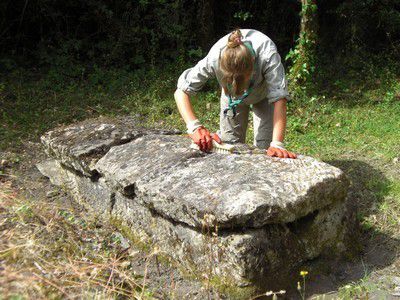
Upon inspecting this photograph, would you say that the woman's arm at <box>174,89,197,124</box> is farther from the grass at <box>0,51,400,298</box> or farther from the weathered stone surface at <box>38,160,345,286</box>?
the grass at <box>0,51,400,298</box>

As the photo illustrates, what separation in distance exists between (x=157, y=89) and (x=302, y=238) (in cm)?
424

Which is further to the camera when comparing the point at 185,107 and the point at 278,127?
the point at 185,107

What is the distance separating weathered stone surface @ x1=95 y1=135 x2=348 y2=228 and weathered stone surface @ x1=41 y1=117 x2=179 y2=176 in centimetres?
30

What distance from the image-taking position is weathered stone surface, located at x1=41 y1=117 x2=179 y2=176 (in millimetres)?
3928

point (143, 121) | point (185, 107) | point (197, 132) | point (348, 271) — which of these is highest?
point (185, 107)

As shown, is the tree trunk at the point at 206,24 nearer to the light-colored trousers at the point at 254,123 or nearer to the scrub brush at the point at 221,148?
the light-colored trousers at the point at 254,123

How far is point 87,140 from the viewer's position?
13.5ft

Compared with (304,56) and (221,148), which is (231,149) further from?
(304,56)

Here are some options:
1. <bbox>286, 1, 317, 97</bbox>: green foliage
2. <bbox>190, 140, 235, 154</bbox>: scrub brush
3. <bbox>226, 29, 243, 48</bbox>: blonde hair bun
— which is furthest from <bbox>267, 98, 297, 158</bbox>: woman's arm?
<bbox>286, 1, 317, 97</bbox>: green foliage

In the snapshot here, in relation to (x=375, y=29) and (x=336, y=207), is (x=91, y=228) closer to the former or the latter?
(x=336, y=207)

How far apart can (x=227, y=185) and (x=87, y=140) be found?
5.23ft

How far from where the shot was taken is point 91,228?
3.61 metres

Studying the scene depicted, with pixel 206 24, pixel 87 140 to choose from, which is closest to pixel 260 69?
pixel 87 140

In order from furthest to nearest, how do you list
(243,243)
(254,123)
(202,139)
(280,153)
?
(254,123) → (202,139) → (280,153) → (243,243)
